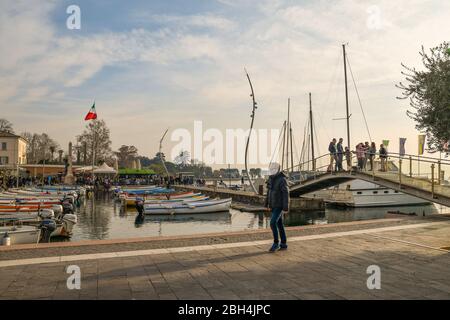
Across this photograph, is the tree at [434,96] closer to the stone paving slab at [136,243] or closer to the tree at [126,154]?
the stone paving slab at [136,243]

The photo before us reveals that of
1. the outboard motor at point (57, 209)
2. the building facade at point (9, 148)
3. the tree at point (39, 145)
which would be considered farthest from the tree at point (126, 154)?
the outboard motor at point (57, 209)

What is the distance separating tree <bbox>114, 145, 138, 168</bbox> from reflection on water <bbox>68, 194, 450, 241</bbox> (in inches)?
3375

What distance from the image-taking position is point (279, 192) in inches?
334

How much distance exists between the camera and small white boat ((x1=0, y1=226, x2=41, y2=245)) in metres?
14.8

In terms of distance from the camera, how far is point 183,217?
28109mm

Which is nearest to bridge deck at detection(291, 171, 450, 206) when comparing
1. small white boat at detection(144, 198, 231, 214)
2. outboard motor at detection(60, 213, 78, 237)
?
small white boat at detection(144, 198, 231, 214)

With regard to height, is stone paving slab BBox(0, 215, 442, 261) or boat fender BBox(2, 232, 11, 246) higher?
stone paving slab BBox(0, 215, 442, 261)

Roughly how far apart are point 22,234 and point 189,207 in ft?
48.6

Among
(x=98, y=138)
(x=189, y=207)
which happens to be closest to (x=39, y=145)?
(x=98, y=138)

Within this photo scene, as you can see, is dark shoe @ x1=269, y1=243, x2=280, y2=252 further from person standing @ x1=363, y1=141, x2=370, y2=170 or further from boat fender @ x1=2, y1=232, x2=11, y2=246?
person standing @ x1=363, y1=141, x2=370, y2=170

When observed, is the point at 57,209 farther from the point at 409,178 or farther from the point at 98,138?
the point at 98,138

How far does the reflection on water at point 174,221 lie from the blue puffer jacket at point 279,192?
1309 cm

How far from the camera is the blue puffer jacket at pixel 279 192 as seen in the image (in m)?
8.45
